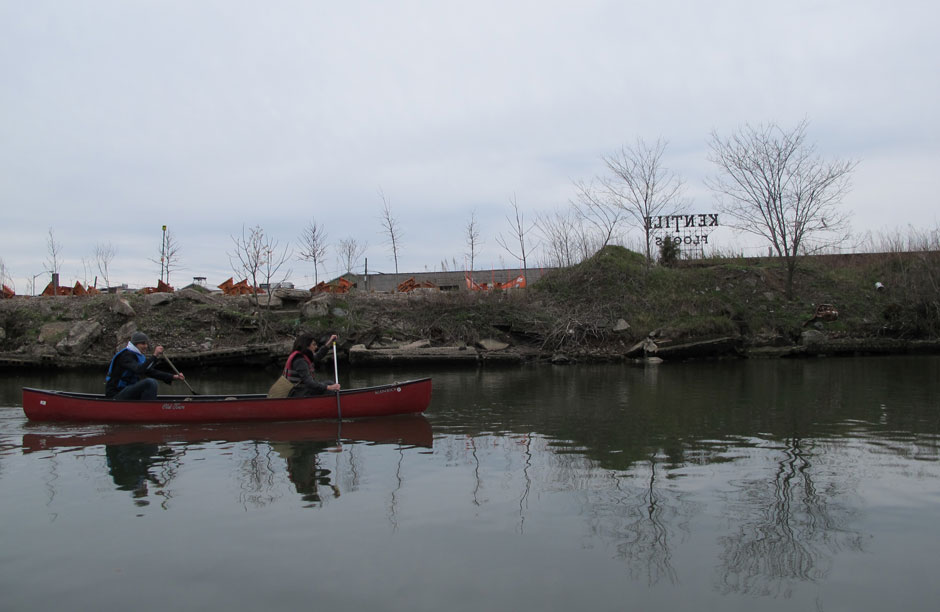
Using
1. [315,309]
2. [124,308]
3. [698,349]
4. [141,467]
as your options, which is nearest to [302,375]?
[141,467]

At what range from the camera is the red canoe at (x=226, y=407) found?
1224 centimetres

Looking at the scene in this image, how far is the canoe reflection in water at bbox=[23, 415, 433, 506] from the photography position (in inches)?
331

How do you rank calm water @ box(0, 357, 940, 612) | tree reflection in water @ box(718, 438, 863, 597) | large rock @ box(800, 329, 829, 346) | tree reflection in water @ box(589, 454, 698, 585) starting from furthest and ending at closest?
large rock @ box(800, 329, 829, 346) < tree reflection in water @ box(589, 454, 698, 585) < tree reflection in water @ box(718, 438, 863, 597) < calm water @ box(0, 357, 940, 612)

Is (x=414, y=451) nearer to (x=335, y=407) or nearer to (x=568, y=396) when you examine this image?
(x=335, y=407)

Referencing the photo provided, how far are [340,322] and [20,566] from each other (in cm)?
2363

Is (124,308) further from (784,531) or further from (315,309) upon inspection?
(784,531)

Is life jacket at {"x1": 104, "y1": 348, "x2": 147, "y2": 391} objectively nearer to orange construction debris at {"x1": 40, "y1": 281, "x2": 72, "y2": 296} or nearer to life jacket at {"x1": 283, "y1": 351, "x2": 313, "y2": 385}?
life jacket at {"x1": 283, "y1": 351, "x2": 313, "y2": 385}

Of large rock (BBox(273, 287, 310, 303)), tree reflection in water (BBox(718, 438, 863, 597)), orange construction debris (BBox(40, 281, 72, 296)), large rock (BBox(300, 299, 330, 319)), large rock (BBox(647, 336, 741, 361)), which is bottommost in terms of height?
tree reflection in water (BBox(718, 438, 863, 597))

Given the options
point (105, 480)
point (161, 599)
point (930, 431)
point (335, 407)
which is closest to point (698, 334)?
point (930, 431)

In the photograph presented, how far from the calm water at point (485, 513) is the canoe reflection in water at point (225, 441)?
60 mm

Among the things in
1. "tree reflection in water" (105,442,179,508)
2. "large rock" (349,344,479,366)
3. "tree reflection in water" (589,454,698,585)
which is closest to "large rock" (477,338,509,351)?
"large rock" (349,344,479,366)

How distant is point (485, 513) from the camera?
6.87m

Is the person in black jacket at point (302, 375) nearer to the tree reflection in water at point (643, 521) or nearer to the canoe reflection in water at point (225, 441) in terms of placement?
the canoe reflection in water at point (225, 441)

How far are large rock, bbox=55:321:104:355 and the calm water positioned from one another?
1532 centimetres
